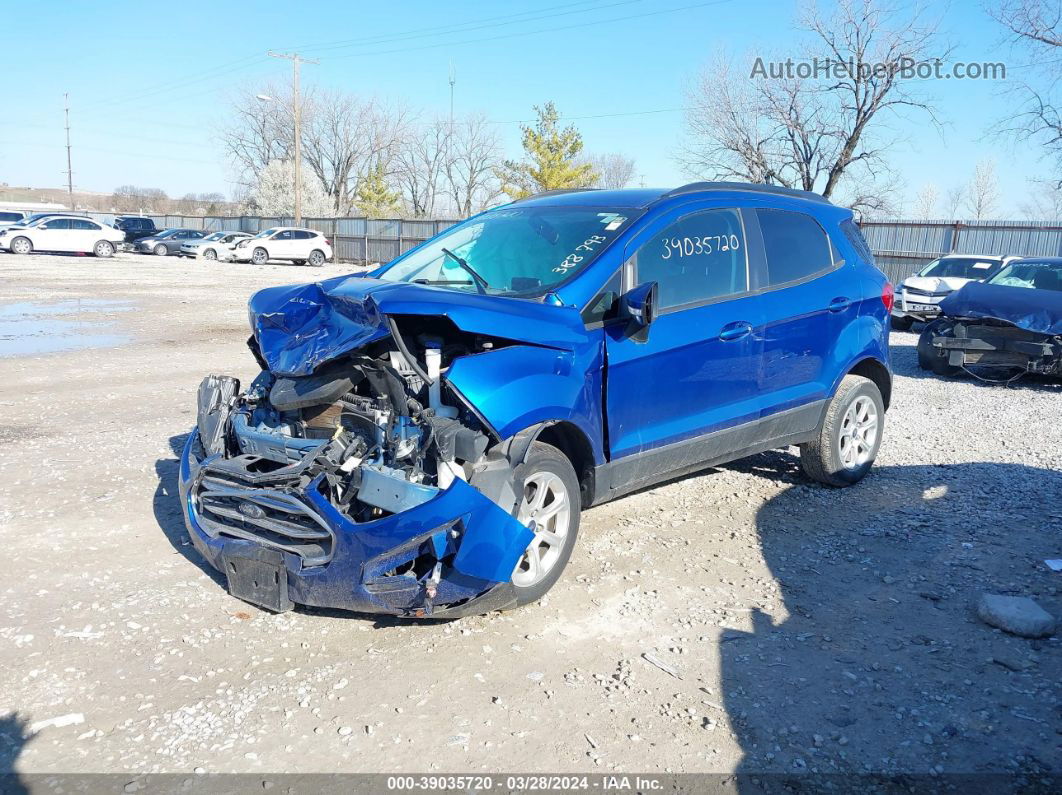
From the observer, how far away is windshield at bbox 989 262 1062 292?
1131cm

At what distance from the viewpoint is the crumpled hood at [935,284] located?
16016 mm

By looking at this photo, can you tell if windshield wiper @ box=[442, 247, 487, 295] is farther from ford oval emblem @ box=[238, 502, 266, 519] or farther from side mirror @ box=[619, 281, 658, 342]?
ford oval emblem @ box=[238, 502, 266, 519]

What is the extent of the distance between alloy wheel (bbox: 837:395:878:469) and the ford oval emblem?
3950 mm

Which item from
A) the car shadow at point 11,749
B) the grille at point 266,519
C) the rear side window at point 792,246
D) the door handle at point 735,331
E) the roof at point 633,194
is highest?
the roof at point 633,194

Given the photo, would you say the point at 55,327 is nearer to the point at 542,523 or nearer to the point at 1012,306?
the point at 542,523

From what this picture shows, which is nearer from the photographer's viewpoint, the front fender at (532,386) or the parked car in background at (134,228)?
the front fender at (532,386)

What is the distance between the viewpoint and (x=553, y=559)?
4.09 meters

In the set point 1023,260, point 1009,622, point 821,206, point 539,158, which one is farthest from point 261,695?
point 539,158

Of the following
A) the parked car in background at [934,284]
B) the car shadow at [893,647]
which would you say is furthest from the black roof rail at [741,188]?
the parked car in background at [934,284]

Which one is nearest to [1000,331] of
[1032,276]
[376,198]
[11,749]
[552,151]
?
[1032,276]

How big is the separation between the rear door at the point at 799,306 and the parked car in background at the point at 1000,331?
5.26 metres

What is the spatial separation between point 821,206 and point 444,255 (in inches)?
108

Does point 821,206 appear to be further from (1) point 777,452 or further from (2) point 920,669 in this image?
(2) point 920,669

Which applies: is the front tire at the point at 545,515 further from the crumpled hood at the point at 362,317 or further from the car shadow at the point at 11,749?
the car shadow at the point at 11,749
